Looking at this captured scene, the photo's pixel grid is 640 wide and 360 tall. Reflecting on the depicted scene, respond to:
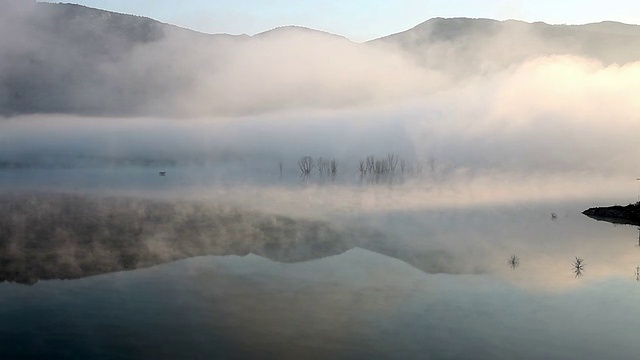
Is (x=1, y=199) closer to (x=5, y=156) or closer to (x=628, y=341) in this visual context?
(x=628, y=341)

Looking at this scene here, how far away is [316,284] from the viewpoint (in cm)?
2156

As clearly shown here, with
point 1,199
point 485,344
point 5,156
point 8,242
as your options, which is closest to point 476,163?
point 1,199

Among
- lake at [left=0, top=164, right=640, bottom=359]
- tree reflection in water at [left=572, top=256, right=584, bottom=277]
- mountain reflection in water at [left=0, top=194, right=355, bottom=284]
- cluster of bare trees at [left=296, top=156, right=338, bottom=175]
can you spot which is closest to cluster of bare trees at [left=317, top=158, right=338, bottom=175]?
cluster of bare trees at [left=296, top=156, right=338, bottom=175]

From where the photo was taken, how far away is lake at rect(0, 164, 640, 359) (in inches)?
580

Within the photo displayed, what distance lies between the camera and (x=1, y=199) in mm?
52562

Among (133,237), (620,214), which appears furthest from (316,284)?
(620,214)

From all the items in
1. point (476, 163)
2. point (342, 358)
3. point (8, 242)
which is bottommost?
point (342, 358)

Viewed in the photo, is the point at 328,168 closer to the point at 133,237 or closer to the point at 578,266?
the point at 133,237

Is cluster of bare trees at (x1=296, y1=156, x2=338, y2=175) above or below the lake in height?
above

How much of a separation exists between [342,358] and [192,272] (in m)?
11.4

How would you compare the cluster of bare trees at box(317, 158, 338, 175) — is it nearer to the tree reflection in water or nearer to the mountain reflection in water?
the mountain reflection in water

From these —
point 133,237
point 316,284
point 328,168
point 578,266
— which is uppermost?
point 328,168

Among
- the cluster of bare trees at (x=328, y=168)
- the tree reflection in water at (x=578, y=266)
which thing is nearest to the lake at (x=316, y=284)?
the tree reflection in water at (x=578, y=266)

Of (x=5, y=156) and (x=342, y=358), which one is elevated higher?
(x=5, y=156)
